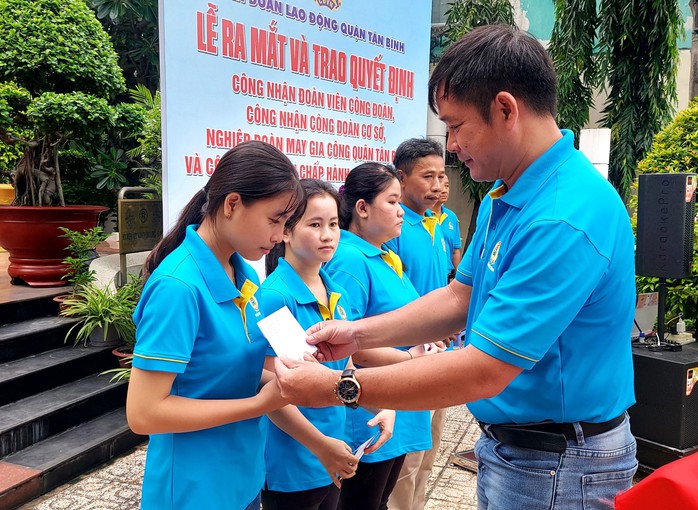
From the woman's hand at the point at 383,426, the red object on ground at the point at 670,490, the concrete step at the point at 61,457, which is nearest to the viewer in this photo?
A: the red object on ground at the point at 670,490

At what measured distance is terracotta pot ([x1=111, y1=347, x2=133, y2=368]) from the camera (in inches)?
176

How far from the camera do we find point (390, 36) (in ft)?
16.7

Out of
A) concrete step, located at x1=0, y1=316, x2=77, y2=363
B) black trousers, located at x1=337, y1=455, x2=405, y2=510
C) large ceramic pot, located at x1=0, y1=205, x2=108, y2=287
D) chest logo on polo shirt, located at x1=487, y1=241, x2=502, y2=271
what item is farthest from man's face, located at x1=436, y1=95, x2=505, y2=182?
large ceramic pot, located at x1=0, y1=205, x2=108, y2=287

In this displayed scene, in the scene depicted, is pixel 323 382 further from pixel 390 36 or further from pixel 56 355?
pixel 390 36

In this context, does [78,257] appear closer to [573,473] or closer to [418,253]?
[418,253]

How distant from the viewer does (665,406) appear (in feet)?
12.7

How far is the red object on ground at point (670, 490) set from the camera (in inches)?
34.8

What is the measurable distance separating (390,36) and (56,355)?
141 inches

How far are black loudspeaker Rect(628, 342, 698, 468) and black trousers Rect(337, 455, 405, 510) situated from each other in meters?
2.29

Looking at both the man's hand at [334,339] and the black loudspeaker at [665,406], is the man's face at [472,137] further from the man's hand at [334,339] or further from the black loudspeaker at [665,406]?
the black loudspeaker at [665,406]

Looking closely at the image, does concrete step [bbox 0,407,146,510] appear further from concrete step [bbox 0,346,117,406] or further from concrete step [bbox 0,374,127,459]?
concrete step [bbox 0,346,117,406]

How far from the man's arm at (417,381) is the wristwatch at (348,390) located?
0.5 inches

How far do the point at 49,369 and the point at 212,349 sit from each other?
124 inches

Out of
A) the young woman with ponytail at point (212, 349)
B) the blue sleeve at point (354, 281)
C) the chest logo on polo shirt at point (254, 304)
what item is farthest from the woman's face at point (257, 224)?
the blue sleeve at point (354, 281)
